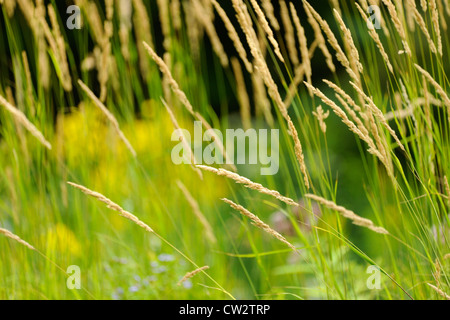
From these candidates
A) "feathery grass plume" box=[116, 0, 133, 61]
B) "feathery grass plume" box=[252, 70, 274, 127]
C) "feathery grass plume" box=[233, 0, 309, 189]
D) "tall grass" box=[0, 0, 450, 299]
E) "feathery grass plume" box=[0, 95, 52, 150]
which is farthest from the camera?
"feathery grass plume" box=[116, 0, 133, 61]

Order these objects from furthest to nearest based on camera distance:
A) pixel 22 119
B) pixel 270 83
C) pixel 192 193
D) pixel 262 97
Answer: pixel 192 193 < pixel 262 97 < pixel 22 119 < pixel 270 83

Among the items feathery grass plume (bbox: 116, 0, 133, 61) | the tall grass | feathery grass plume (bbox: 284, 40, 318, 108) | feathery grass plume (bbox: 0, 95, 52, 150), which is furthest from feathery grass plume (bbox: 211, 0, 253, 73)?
→ feathery grass plume (bbox: 116, 0, 133, 61)

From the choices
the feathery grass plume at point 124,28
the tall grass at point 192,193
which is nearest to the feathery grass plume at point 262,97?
the tall grass at point 192,193

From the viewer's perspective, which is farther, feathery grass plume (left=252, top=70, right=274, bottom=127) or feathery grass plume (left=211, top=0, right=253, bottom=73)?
feathery grass plume (left=252, top=70, right=274, bottom=127)

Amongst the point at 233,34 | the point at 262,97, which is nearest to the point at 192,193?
the point at 262,97

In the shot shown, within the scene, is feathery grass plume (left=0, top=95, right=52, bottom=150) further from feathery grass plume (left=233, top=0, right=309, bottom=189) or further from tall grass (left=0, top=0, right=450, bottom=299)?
feathery grass plume (left=233, top=0, right=309, bottom=189)

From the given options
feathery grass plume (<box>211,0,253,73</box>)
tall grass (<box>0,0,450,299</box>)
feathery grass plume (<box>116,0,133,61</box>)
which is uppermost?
feathery grass plume (<box>116,0,133,61</box>)

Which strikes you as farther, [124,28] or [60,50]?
[124,28]

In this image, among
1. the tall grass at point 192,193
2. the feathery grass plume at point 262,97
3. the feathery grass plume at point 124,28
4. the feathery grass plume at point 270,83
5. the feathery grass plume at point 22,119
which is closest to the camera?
the feathery grass plume at point 270,83

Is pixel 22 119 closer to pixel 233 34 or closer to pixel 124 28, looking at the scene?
pixel 233 34

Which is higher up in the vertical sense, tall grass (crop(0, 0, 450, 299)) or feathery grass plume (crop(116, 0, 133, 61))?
feathery grass plume (crop(116, 0, 133, 61))

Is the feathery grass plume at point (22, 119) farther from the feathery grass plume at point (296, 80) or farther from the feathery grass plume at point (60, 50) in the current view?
the feathery grass plume at point (296, 80)

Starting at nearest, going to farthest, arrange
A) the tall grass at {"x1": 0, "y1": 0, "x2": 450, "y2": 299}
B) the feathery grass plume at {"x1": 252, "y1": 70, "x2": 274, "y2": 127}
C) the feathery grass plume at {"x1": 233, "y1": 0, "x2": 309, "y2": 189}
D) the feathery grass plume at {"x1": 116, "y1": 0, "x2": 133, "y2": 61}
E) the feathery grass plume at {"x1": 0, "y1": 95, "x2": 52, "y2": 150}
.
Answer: the feathery grass plume at {"x1": 233, "y1": 0, "x2": 309, "y2": 189}, the feathery grass plume at {"x1": 0, "y1": 95, "x2": 52, "y2": 150}, the tall grass at {"x1": 0, "y1": 0, "x2": 450, "y2": 299}, the feathery grass plume at {"x1": 252, "y1": 70, "x2": 274, "y2": 127}, the feathery grass plume at {"x1": 116, "y1": 0, "x2": 133, "y2": 61}

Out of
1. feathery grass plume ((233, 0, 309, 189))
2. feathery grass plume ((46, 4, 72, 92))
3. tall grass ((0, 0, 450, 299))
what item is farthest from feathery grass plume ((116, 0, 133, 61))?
feathery grass plume ((233, 0, 309, 189))
